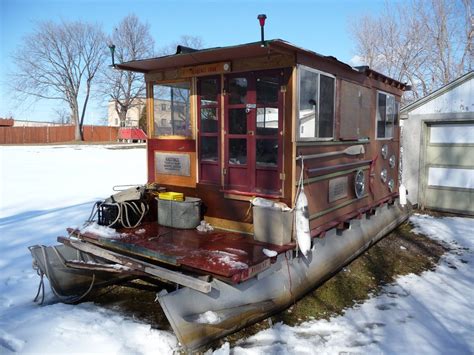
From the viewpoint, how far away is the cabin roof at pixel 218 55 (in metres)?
4.61

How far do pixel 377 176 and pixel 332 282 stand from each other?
2.95 metres

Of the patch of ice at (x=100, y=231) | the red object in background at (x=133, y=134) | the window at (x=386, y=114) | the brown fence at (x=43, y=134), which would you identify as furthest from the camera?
the brown fence at (x=43, y=134)

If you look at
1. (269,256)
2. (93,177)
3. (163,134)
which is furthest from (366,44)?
(269,256)

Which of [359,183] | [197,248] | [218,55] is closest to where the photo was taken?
[197,248]

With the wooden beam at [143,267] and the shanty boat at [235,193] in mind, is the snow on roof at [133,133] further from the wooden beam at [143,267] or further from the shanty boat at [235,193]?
the wooden beam at [143,267]

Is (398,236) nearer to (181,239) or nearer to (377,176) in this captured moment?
(377,176)

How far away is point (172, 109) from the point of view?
20.5 ft

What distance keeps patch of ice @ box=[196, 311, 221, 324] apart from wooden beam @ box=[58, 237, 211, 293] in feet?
0.96

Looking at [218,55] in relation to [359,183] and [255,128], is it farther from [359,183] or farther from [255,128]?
[359,183]

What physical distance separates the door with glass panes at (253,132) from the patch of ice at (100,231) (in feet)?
5.37

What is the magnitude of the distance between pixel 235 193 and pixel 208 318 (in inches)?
74.7

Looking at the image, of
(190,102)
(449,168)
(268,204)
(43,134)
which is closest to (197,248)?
(268,204)

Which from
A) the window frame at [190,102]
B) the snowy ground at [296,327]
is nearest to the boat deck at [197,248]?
the snowy ground at [296,327]

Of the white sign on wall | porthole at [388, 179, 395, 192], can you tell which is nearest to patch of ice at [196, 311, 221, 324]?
the white sign on wall
